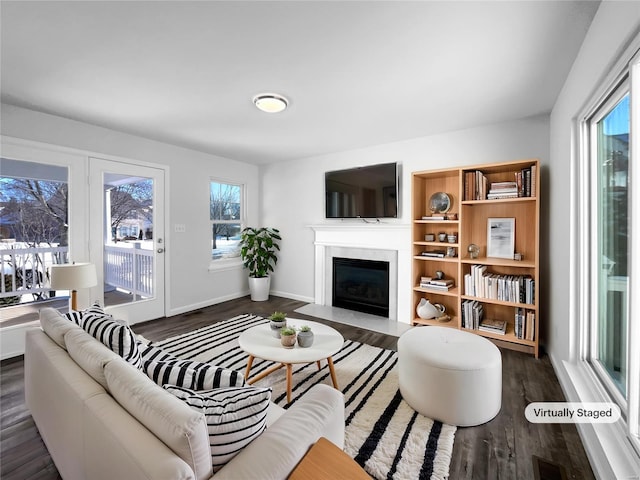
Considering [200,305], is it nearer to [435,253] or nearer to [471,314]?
[435,253]

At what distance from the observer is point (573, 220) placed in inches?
80.7

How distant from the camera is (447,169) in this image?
124 inches

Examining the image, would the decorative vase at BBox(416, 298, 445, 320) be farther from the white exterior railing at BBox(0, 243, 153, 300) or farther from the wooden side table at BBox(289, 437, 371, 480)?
the white exterior railing at BBox(0, 243, 153, 300)

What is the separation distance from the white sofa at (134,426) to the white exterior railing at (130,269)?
7.26 feet

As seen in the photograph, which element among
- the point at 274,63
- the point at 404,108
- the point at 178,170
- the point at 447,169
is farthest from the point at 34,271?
the point at 447,169

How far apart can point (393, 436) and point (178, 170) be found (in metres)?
3.90

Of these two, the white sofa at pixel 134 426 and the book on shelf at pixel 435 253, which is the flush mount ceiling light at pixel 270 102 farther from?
the book on shelf at pixel 435 253

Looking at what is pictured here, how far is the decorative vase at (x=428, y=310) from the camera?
3406 mm

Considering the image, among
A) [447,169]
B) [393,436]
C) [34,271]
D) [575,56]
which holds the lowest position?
[393,436]

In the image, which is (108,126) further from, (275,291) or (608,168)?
(608,168)

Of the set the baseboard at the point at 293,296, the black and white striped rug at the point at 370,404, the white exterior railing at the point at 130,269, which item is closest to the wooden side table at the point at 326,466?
the black and white striped rug at the point at 370,404

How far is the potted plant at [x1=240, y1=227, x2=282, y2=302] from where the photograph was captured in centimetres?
476

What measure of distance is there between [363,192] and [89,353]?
338 centimetres

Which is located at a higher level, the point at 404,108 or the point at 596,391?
the point at 404,108
